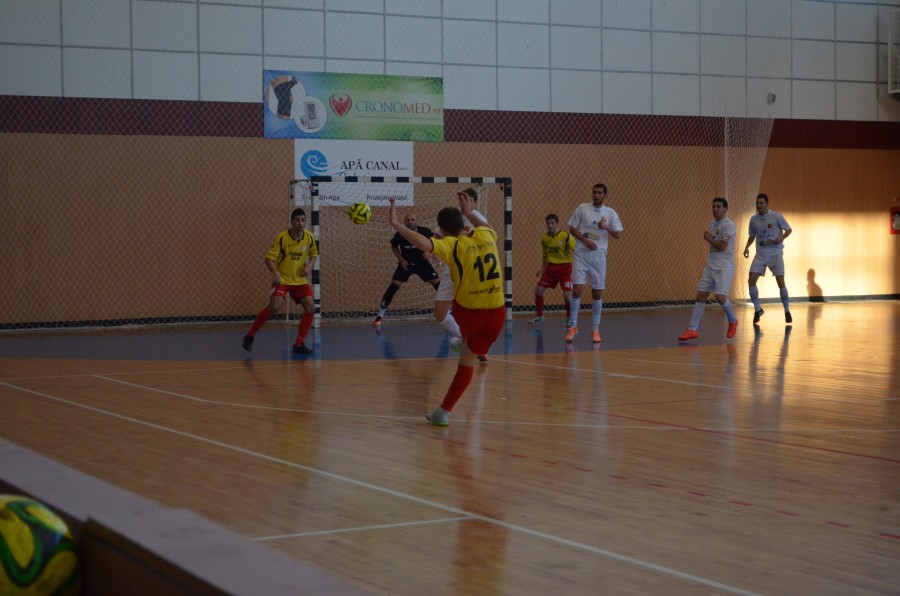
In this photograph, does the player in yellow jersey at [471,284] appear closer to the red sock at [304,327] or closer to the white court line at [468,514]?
the white court line at [468,514]

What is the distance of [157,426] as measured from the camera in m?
8.63

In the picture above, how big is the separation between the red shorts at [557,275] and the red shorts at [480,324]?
1052cm

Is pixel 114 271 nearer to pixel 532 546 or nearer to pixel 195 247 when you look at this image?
pixel 195 247

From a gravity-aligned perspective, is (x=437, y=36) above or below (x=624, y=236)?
above

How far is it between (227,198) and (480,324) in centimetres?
1210

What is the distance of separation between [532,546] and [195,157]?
15.8 m

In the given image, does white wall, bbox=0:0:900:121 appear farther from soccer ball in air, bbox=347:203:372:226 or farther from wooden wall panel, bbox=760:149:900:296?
soccer ball in air, bbox=347:203:372:226

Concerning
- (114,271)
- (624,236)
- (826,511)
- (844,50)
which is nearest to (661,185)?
(624,236)

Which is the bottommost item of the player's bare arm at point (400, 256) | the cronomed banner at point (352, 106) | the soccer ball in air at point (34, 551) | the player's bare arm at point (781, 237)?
the soccer ball in air at point (34, 551)

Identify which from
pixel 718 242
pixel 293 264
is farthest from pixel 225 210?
pixel 718 242

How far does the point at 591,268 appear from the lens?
1634 cm

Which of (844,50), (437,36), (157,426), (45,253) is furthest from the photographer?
(844,50)

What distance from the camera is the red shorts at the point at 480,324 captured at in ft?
29.0

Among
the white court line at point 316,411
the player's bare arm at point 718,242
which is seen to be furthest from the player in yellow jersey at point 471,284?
the player's bare arm at point 718,242
